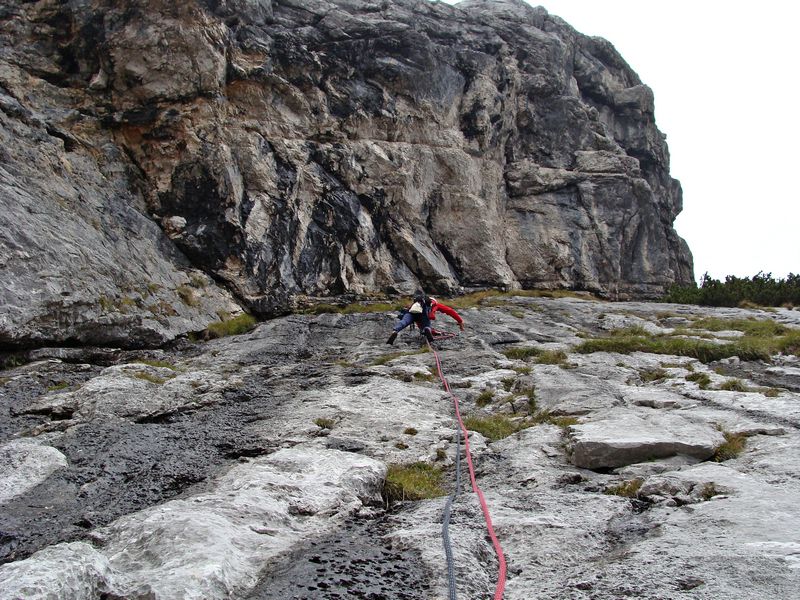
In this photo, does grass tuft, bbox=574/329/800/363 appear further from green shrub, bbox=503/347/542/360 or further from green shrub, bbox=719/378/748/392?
green shrub, bbox=719/378/748/392

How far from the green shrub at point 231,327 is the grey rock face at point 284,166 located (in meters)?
0.67

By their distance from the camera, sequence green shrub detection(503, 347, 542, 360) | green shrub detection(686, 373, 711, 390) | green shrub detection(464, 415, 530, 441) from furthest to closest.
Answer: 1. green shrub detection(503, 347, 542, 360)
2. green shrub detection(686, 373, 711, 390)
3. green shrub detection(464, 415, 530, 441)

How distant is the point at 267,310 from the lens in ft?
80.8

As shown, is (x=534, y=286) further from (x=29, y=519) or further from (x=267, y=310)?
(x=29, y=519)

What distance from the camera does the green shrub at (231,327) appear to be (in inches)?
819

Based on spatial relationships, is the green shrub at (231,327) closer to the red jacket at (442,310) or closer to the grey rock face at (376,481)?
the grey rock face at (376,481)

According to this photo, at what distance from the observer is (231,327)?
21703 millimetres

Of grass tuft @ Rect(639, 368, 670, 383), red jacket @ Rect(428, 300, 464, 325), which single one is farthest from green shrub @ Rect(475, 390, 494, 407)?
red jacket @ Rect(428, 300, 464, 325)

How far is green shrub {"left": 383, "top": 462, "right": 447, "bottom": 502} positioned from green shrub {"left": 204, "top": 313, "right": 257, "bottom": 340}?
13613 millimetres

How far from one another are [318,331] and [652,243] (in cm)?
3237

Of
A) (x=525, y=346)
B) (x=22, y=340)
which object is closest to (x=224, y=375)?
(x=22, y=340)

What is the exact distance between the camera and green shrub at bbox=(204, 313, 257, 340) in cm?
2080

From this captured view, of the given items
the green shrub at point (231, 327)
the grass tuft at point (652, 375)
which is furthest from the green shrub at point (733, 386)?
the green shrub at point (231, 327)

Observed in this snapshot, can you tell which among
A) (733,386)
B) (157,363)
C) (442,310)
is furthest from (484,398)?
(157,363)
